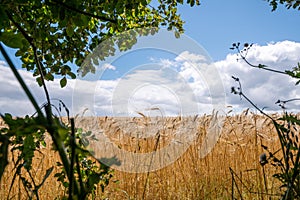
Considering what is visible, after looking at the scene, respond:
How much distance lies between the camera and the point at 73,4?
125 cm

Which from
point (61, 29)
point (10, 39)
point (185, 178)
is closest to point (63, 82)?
point (61, 29)

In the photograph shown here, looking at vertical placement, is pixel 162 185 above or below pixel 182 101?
below

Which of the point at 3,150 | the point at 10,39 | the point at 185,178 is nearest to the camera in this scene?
the point at 3,150

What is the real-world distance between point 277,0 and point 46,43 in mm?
1970

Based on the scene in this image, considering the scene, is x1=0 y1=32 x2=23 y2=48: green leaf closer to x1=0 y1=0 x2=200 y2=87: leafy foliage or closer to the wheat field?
x1=0 y1=0 x2=200 y2=87: leafy foliage

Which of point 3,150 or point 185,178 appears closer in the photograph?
Result: point 3,150

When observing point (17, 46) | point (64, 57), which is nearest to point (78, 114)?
point (64, 57)

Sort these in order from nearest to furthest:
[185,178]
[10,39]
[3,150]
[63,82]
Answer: [3,150], [10,39], [63,82], [185,178]

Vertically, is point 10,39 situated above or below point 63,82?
below

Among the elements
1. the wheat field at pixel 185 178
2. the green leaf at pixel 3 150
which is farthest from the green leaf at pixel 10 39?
the wheat field at pixel 185 178

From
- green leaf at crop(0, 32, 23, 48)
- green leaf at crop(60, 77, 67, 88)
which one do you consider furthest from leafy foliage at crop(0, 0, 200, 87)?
green leaf at crop(0, 32, 23, 48)

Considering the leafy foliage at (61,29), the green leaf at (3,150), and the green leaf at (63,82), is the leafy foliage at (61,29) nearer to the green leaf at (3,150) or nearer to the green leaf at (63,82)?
the green leaf at (63,82)

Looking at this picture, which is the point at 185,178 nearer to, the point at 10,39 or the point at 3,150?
the point at 10,39

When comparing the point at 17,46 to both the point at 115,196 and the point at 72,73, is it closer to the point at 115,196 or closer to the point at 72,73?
the point at 72,73
